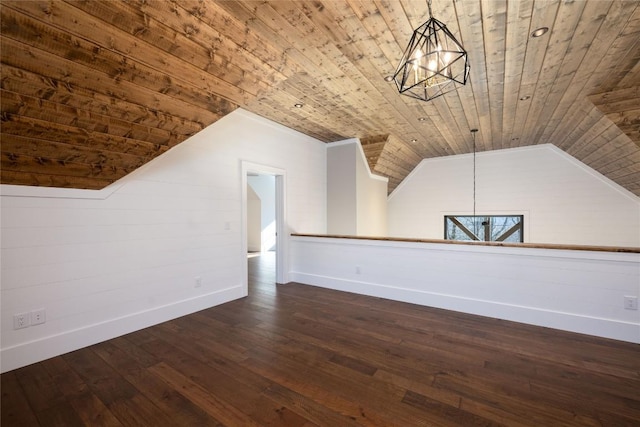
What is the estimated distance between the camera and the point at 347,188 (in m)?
5.75

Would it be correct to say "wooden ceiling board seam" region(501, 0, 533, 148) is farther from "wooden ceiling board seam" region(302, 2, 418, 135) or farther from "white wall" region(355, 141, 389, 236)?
"white wall" region(355, 141, 389, 236)

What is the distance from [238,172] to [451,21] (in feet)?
10.2

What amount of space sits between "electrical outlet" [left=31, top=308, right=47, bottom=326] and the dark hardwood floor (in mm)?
364

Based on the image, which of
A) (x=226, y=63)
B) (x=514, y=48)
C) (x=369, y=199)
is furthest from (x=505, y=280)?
(x=226, y=63)

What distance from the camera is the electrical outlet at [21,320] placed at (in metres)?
2.39

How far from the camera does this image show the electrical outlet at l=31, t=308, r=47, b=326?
2.48m

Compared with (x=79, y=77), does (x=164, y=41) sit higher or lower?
higher

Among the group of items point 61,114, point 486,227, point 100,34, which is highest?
point 100,34

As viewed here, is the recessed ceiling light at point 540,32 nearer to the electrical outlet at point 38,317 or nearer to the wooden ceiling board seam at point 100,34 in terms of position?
the wooden ceiling board seam at point 100,34

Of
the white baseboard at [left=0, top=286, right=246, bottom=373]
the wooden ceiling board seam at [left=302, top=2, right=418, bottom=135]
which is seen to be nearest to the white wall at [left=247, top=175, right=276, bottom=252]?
the white baseboard at [left=0, top=286, right=246, bottom=373]

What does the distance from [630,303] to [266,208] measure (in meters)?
9.16

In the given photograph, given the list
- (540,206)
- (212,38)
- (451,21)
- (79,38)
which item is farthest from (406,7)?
(540,206)

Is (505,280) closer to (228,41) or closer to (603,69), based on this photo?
(603,69)

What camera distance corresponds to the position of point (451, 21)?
2.27m
